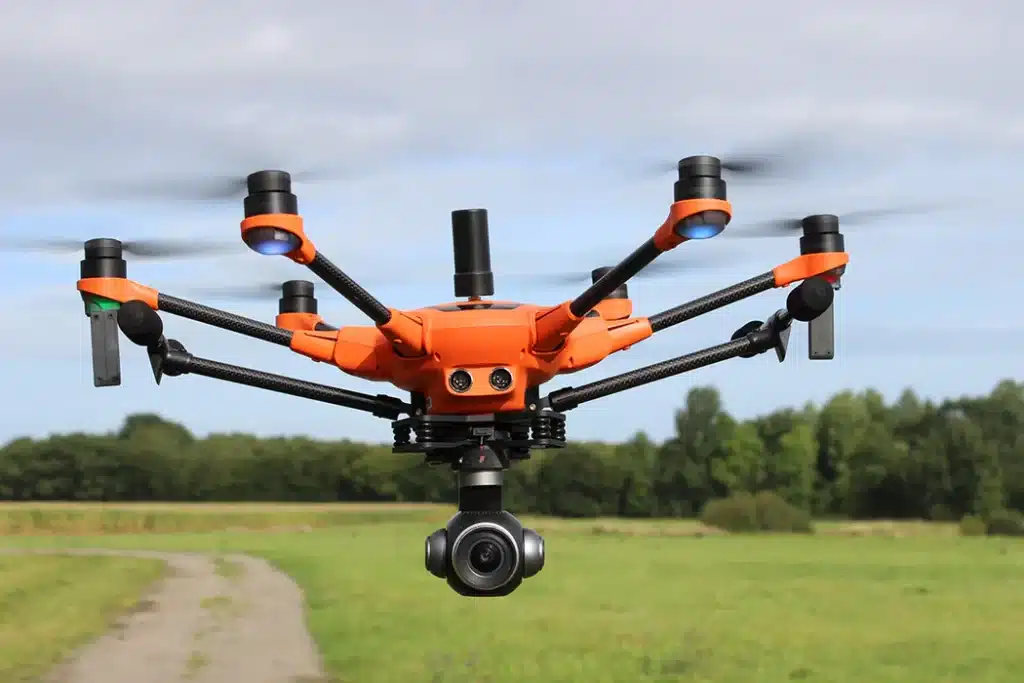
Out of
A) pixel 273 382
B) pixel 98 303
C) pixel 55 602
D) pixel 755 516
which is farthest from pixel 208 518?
pixel 98 303

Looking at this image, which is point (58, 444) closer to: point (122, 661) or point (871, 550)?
point (122, 661)

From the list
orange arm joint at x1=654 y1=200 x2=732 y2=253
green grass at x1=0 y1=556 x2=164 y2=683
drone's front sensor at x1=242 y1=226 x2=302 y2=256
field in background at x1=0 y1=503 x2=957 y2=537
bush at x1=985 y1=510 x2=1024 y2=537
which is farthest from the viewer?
bush at x1=985 y1=510 x2=1024 y2=537

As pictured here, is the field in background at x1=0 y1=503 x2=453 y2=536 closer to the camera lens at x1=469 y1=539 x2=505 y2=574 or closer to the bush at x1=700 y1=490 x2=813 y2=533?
the bush at x1=700 y1=490 x2=813 y2=533

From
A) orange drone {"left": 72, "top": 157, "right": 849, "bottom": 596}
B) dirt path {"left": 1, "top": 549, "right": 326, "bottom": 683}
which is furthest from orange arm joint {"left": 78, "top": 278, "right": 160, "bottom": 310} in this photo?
dirt path {"left": 1, "top": 549, "right": 326, "bottom": 683}

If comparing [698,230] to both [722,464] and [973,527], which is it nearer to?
[973,527]

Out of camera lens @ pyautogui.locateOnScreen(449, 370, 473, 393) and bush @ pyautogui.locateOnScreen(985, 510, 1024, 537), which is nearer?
camera lens @ pyautogui.locateOnScreen(449, 370, 473, 393)

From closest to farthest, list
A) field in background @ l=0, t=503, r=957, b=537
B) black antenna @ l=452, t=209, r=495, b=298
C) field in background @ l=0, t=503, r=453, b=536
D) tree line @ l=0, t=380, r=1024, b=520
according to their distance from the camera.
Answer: black antenna @ l=452, t=209, r=495, b=298
tree line @ l=0, t=380, r=1024, b=520
field in background @ l=0, t=503, r=957, b=537
field in background @ l=0, t=503, r=453, b=536

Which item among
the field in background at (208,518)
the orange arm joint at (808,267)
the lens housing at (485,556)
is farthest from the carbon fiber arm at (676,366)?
the field in background at (208,518)
